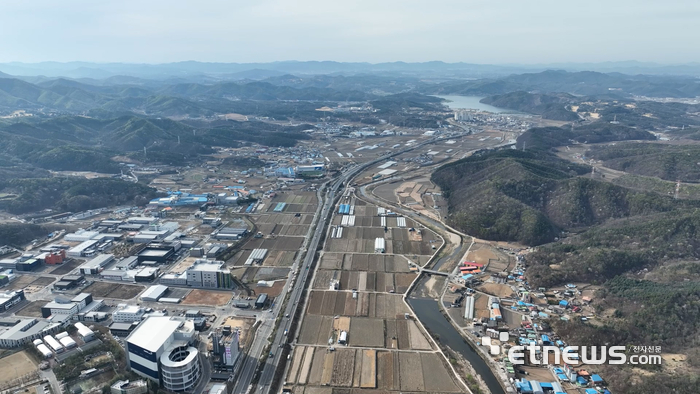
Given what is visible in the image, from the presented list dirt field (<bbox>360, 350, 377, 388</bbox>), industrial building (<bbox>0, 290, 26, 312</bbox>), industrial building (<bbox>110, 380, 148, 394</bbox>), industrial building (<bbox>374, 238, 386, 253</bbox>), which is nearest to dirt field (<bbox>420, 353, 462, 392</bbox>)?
dirt field (<bbox>360, 350, 377, 388</bbox>)

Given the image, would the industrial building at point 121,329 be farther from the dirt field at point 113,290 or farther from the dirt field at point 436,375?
the dirt field at point 436,375

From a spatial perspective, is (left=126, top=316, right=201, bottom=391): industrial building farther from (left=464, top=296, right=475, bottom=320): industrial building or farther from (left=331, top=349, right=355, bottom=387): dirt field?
(left=464, top=296, right=475, bottom=320): industrial building

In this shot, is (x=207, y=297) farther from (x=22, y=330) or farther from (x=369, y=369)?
(x=369, y=369)

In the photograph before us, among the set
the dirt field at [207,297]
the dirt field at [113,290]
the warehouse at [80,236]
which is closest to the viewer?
the dirt field at [207,297]

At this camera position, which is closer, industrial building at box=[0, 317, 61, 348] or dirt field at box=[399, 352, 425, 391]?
dirt field at box=[399, 352, 425, 391]

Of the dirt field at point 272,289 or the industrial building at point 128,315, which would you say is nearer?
the industrial building at point 128,315

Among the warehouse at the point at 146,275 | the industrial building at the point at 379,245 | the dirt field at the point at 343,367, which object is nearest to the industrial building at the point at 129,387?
the dirt field at the point at 343,367

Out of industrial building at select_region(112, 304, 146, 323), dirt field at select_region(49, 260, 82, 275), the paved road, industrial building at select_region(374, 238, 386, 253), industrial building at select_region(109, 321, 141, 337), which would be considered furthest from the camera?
industrial building at select_region(374, 238, 386, 253)
